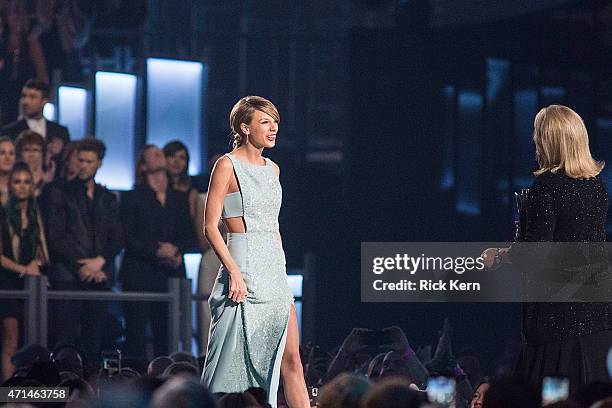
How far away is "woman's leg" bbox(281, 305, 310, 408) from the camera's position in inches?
191

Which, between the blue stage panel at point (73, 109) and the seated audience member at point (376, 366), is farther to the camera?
the blue stage panel at point (73, 109)

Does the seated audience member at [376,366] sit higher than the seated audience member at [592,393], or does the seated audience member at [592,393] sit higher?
the seated audience member at [592,393]

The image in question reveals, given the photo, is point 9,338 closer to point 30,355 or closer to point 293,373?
point 30,355

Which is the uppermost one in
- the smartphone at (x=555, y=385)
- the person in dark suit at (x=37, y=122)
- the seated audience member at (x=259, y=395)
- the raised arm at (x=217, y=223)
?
the person in dark suit at (x=37, y=122)

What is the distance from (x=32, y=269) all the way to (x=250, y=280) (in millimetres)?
3804

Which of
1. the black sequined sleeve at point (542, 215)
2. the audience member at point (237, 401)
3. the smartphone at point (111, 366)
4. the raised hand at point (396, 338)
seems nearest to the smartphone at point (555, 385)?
the black sequined sleeve at point (542, 215)

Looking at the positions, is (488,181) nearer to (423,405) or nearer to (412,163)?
(412,163)

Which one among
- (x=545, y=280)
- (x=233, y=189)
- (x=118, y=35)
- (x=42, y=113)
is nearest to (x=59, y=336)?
(x=42, y=113)

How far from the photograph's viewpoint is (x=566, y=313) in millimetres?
4379

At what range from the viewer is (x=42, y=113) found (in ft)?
28.6

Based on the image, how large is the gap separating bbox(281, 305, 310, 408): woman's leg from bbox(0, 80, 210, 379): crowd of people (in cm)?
350

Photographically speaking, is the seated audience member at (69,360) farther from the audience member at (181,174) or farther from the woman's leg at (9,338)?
the audience member at (181,174)

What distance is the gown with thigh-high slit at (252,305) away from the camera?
486cm

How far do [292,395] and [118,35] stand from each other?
15.1 feet
